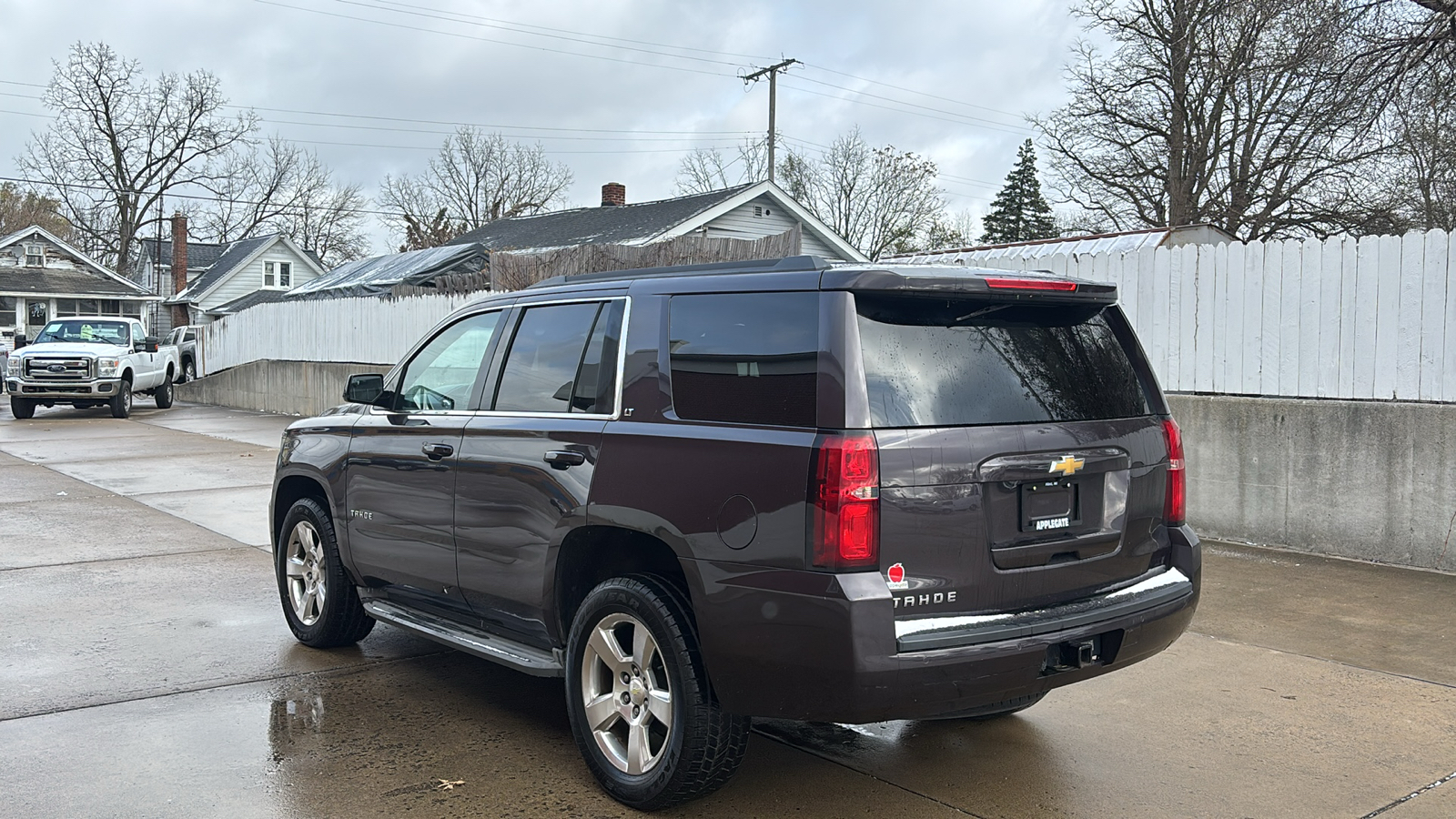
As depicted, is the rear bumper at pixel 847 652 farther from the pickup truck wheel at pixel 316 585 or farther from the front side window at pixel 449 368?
the pickup truck wheel at pixel 316 585

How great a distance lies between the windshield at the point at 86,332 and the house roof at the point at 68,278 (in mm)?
33612

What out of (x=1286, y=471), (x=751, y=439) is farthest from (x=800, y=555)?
(x=1286, y=471)

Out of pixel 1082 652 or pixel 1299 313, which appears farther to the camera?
pixel 1299 313

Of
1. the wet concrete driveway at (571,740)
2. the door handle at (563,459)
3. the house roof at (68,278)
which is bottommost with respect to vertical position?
the wet concrete driveway at (571,740)

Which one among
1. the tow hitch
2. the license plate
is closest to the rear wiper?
the license plate

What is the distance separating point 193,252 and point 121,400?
4656 centimetres

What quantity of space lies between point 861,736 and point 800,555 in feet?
5.61

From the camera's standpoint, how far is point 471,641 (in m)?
5.00

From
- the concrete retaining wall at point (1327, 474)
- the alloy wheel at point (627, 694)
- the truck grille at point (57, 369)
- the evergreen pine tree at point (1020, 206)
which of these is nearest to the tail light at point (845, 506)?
the alloy wheel at point (627, 694)

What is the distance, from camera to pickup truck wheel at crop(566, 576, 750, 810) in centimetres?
391

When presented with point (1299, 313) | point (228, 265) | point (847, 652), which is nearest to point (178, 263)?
point (228, 265)

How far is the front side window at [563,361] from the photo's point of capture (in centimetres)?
452

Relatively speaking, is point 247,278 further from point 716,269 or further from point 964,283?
point 964,283

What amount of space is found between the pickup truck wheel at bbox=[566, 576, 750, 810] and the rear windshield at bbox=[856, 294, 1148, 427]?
1016 millimetres
